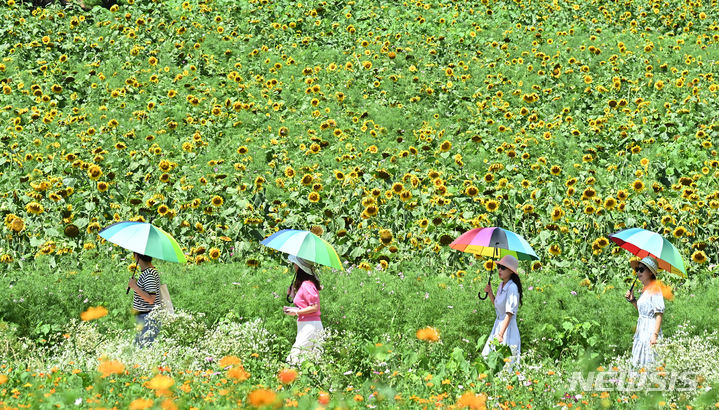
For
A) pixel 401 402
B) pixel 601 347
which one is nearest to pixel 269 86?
pixel 601 347

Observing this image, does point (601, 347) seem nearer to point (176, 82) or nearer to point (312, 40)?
point (176, 82)

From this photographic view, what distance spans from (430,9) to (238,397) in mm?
16053

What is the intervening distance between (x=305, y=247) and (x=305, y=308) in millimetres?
503

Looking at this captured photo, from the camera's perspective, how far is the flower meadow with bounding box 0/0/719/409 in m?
5.22

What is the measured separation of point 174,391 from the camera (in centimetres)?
403

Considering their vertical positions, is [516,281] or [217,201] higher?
[217,201]

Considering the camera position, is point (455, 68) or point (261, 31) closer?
point (455, 68)

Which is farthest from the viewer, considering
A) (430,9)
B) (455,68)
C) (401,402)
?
(430,9)

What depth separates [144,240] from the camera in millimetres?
5758

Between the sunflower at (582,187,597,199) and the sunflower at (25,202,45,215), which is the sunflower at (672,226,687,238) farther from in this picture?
the sunflower at (25,202,45,215)

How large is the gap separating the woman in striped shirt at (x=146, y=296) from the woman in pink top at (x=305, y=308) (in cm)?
116

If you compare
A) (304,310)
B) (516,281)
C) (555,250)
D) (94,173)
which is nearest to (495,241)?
(516,281)

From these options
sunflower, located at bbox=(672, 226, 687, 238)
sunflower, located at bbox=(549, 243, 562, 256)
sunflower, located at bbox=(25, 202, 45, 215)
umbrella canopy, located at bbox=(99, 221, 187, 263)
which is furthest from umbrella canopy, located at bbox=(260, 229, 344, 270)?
sunflower, located at bbox=(672, 226, 687, 238)

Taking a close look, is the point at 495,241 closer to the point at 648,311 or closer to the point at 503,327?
the point at 503,327
